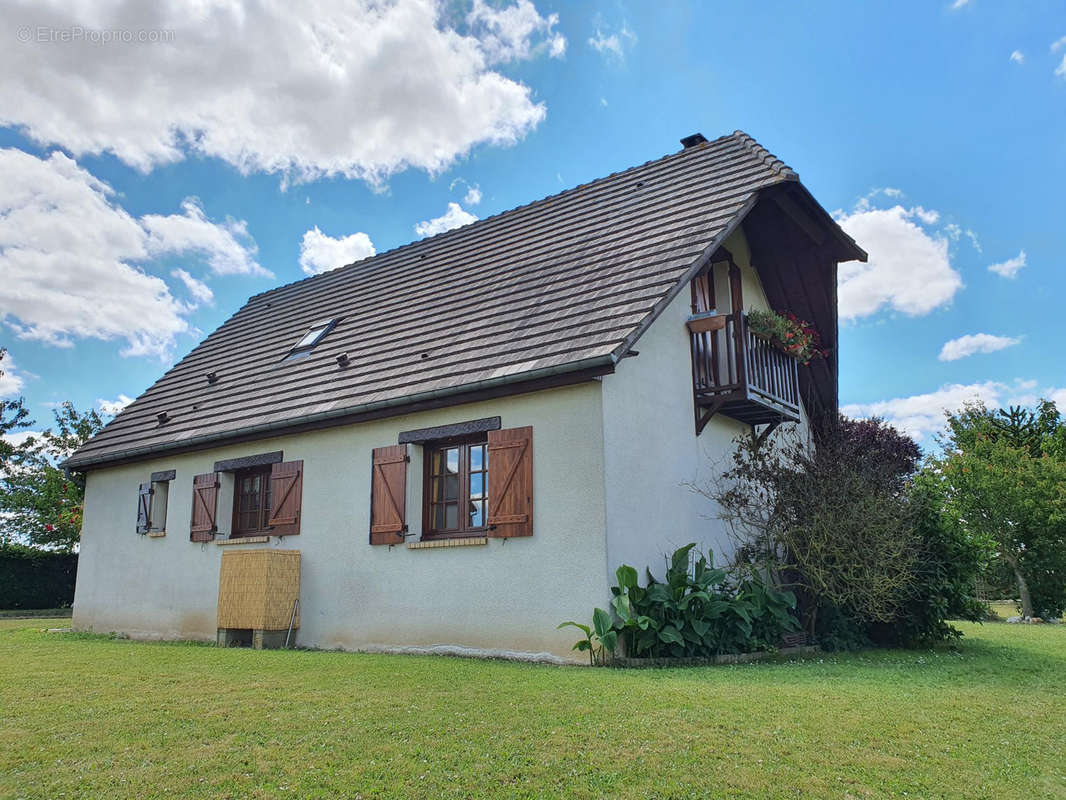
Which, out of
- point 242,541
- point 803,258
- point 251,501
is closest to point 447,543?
point 242,541

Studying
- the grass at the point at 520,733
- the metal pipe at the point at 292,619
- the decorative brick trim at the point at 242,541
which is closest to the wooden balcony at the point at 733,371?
the grass at the point at 520,733

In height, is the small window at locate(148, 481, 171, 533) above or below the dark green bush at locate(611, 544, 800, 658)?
above

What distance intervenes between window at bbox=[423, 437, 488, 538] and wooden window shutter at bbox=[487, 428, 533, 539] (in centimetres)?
53

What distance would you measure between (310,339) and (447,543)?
6.19 m

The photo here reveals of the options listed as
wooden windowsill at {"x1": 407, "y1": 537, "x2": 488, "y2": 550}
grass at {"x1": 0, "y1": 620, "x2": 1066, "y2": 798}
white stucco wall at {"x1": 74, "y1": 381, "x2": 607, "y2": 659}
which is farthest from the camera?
wooden windowsill at {"x1": 407, "y1": 537, "x2": 488, "y2": 550}

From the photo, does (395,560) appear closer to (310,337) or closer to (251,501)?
(251,501)

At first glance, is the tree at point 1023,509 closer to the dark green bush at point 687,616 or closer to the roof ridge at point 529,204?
the roof ridge at point 529,204

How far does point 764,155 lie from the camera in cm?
1139

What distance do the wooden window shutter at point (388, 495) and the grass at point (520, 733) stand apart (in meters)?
2.77

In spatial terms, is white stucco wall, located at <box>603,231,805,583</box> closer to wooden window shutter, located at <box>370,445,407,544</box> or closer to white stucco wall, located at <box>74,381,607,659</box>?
white stucco wall, located at <box>74,381,607,659</box>

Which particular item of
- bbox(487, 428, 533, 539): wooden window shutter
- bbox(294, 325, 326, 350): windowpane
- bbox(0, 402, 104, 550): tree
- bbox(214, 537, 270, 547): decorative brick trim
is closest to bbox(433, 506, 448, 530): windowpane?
bbox(487, 428, 533, 539): wooden window shutter

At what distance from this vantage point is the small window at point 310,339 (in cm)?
1391

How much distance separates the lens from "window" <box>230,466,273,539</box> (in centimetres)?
1227

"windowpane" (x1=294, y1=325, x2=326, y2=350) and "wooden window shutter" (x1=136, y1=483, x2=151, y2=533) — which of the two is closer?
"wooden window shutter" (x1=136, y1=483, x2=151, y2=533)
